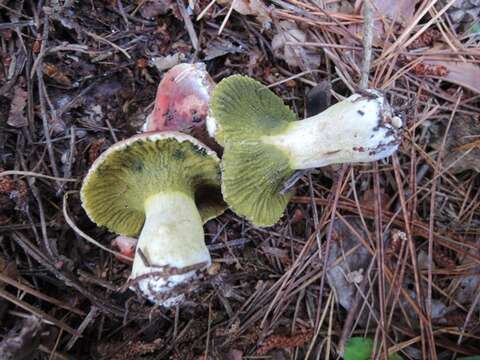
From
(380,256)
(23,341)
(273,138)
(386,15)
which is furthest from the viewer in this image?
(386,15)

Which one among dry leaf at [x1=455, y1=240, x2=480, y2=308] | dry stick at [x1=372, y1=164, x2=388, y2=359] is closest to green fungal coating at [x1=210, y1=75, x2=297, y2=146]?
dry stick at [x1=372, y1=164, x2=388, y2=359]

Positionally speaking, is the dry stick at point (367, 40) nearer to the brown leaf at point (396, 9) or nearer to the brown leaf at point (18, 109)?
the brown leaf at point (396, 9)

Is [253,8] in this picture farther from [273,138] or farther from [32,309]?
[32,309]

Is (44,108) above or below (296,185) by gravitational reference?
above

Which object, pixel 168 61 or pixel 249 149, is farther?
pixel 168 61

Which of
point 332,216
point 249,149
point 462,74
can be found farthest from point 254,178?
point 462,74

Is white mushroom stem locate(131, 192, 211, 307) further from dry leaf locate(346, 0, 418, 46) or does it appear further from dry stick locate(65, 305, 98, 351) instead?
dry leaf locate(346, 0, 418, 46)
